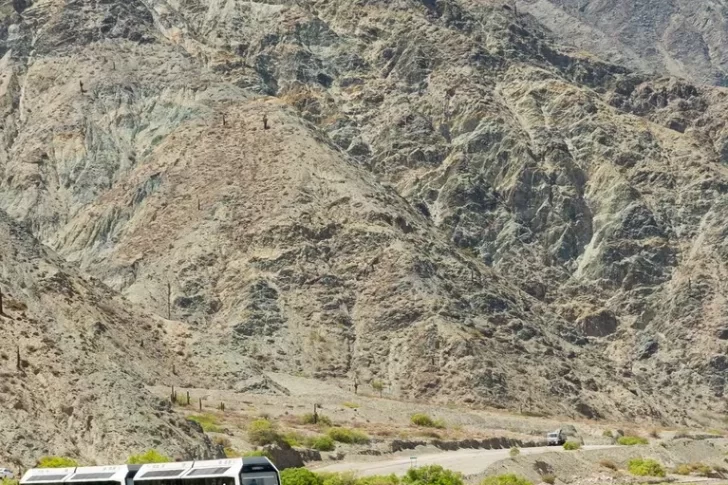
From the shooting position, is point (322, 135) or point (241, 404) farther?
point (322, 135)

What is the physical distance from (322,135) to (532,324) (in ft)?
114

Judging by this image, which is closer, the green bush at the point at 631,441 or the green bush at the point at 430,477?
the green bush at the point at 430,477

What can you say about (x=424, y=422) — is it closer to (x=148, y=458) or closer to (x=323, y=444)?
(x=323, y=444)

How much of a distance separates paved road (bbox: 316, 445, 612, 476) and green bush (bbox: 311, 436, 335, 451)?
3.01 meters

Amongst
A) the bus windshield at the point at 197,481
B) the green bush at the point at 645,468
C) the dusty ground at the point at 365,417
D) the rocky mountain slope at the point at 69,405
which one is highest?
the bus windshield at the point at 197,481

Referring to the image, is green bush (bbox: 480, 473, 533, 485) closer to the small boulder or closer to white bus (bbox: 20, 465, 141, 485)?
white bus (bbox: 20, 465, 141, 485)

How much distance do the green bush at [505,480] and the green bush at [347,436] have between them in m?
20.2

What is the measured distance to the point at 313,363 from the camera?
455ft

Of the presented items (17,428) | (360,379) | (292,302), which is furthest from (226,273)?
(17,428)

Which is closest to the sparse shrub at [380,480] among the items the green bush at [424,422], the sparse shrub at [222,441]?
the sparse shrub at [222,441]

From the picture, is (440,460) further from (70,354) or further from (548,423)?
(548,423)

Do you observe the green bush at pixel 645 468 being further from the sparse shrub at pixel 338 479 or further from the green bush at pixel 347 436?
the sparse shrub at pixel 338 479

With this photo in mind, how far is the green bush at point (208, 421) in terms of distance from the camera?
93.6m

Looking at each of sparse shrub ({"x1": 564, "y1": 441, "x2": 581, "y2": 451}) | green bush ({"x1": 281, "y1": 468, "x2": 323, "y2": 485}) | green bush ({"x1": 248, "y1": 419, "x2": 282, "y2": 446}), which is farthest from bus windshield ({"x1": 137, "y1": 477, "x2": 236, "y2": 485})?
sparse shrub ({"x1": 564, "y1": 441, "x2": 581, "y2": 451})
